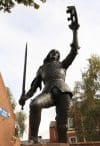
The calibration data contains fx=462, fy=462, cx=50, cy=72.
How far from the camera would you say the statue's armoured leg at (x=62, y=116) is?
315 inches

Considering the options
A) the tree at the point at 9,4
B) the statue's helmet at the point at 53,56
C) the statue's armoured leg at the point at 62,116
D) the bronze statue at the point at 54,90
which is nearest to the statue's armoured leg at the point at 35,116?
the bronze statue at the point at 54,90

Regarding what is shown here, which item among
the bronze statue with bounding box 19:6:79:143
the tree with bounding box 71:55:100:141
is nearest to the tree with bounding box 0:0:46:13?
the bronze statue with bounding box 19:6:79:143

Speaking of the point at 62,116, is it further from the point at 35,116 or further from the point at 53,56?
the point at 53,56

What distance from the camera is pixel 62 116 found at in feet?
26.5

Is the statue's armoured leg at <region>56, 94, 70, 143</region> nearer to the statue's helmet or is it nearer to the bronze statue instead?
the bronze statue

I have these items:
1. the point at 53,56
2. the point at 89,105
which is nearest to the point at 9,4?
the point at 53,56

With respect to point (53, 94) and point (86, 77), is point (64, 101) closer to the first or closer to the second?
point (53, 94)

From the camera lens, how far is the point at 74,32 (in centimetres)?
841

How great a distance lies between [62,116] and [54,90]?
0.47m

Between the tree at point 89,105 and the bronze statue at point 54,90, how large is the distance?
85.5ft

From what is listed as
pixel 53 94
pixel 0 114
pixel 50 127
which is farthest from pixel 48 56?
pixel 50 127

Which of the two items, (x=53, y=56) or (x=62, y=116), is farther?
(x=53, y=56)

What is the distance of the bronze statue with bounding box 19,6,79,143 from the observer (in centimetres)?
772

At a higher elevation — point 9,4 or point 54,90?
point 9,4
